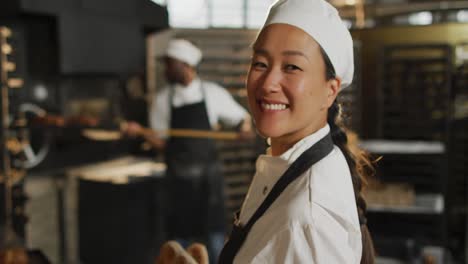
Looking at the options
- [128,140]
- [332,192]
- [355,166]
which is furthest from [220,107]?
[332,192]

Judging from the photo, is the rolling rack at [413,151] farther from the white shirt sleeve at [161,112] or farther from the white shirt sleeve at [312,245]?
the white shirt sleeve at [312,245]

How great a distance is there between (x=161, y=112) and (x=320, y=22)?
2.94m

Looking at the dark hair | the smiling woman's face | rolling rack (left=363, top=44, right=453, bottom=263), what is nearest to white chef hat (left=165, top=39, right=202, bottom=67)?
rolling rack (left=363, top=44, right=453, bottom=263)

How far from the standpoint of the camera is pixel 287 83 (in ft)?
3.04

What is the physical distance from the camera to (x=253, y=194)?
1065mm

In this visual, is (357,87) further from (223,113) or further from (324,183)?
(324,183)

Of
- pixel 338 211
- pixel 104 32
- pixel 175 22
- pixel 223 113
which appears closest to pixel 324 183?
pixel 338 211

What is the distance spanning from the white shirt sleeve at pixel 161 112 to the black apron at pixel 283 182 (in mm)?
2835

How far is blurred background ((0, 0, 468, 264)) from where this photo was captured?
3244 millimetres

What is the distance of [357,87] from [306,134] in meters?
3.65

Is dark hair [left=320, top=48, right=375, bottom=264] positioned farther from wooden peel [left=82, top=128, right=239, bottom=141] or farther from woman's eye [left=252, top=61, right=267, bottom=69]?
wooden peel [left=82, top=128, right=239, bottom=141]

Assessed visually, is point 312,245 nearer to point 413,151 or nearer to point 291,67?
point 291,67

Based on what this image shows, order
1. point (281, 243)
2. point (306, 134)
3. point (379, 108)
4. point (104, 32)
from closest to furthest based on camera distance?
point (281, 243) < point (306, 134) < point (104, 32) < point (379, 108)

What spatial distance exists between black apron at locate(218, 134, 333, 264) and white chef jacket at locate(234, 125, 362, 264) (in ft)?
0.04
